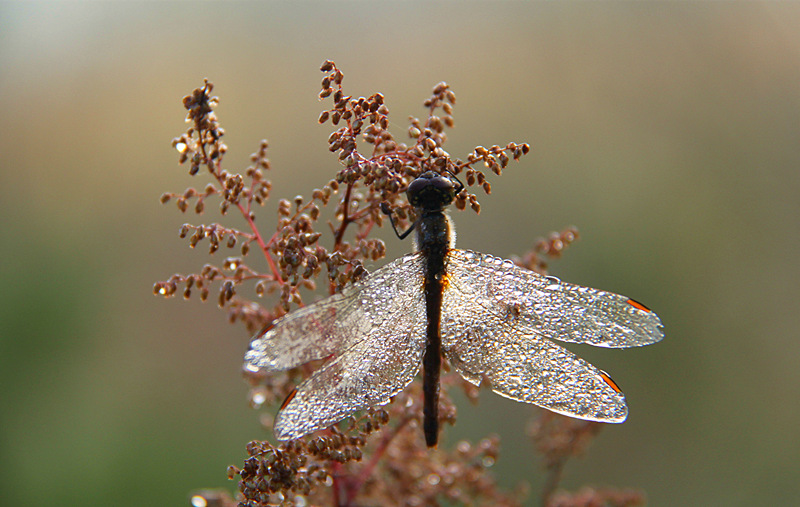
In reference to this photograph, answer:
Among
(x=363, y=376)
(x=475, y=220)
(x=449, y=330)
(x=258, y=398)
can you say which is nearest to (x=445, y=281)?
(x=449, y=330)

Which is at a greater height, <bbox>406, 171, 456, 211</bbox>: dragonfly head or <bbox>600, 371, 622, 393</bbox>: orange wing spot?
<bbox>406, 171, 456, 211</bbox>: dragonfly head

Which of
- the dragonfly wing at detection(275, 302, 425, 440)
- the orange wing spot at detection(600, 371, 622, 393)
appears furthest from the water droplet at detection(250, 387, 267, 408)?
the orange wing spot at detection(600, 371, 622, 393)

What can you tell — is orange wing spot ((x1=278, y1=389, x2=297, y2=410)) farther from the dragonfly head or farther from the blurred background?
the blurred background

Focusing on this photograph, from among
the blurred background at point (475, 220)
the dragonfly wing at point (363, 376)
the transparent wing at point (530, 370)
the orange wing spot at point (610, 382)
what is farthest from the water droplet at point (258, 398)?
the blurred background at point (475, 220)

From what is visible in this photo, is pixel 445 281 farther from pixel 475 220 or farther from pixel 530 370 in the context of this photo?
pixel 475 220

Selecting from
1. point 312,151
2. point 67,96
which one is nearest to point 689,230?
point 312,151

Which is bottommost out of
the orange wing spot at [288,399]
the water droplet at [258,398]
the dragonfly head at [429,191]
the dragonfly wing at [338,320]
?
the water droplet at [258,398]

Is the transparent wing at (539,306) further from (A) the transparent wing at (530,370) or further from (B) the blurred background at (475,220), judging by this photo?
(B) the blurred background at (475,220)
